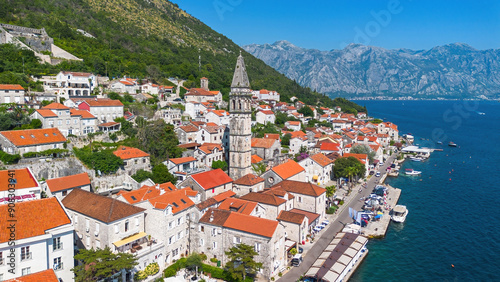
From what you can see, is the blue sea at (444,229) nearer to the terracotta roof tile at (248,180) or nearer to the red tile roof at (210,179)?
the terracotta roof tile at (248,180)

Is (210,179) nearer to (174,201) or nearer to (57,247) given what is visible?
(174,201)

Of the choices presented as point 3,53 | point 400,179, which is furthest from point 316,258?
point 3,53

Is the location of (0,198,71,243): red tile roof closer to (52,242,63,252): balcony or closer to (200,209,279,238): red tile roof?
(52,242,63,252): balcony

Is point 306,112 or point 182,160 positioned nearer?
point 182,160

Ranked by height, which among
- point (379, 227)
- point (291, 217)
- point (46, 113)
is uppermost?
point (46, 113)

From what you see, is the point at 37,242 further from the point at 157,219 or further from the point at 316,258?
the point at 316,258

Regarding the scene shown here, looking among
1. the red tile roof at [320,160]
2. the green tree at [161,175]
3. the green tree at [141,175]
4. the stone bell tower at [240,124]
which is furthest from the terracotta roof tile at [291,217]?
the red tile roof at [320,160]

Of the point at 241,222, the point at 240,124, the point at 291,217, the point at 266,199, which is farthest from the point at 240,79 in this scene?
the point at 241,222
